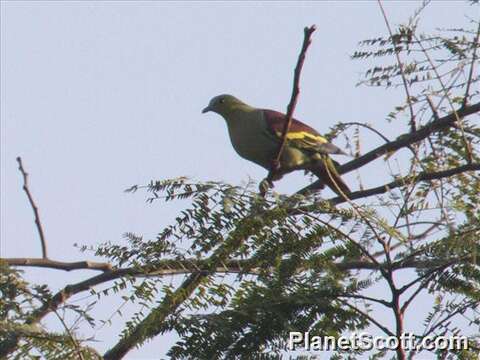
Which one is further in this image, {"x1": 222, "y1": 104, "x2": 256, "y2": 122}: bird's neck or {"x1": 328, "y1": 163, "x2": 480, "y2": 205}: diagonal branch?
{"x1": 222, "y1": 104, "x2": 256, "y2": 122}: bird's neck

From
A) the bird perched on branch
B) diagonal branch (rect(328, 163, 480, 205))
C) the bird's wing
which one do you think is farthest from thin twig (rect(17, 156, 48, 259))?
the bird's wing

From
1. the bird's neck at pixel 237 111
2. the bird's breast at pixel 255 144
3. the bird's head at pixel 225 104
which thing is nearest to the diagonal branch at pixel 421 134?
the bird's breast at pixel 255 144

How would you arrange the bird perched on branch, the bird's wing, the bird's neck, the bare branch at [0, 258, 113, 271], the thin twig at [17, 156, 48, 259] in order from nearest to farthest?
the thin twig at [17, 156, 48, 259], the bare branch at [0, 258, 113, 271], the bird perched on branch, the bird's wing, the bird's neck

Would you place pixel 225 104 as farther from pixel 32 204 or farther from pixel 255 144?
pixel 32 204

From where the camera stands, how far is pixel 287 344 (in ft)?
11.7

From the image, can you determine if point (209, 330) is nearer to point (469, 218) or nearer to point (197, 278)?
point (197, 278)

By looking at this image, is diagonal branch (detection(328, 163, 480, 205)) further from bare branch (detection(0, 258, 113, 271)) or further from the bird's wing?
the bird's wing

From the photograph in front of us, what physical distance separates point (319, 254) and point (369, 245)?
0.69 feet

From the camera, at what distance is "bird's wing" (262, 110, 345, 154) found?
6957 millimetres

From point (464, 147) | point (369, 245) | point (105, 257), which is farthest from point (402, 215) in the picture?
point (464, 147)

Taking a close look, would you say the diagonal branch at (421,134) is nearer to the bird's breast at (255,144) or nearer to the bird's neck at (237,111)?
the bird's breast at (255,144)

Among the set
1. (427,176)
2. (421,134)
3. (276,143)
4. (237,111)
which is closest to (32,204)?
(427,176)

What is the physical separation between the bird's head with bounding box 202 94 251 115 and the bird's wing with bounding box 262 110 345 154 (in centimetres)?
54

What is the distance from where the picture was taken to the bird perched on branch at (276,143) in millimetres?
6816
